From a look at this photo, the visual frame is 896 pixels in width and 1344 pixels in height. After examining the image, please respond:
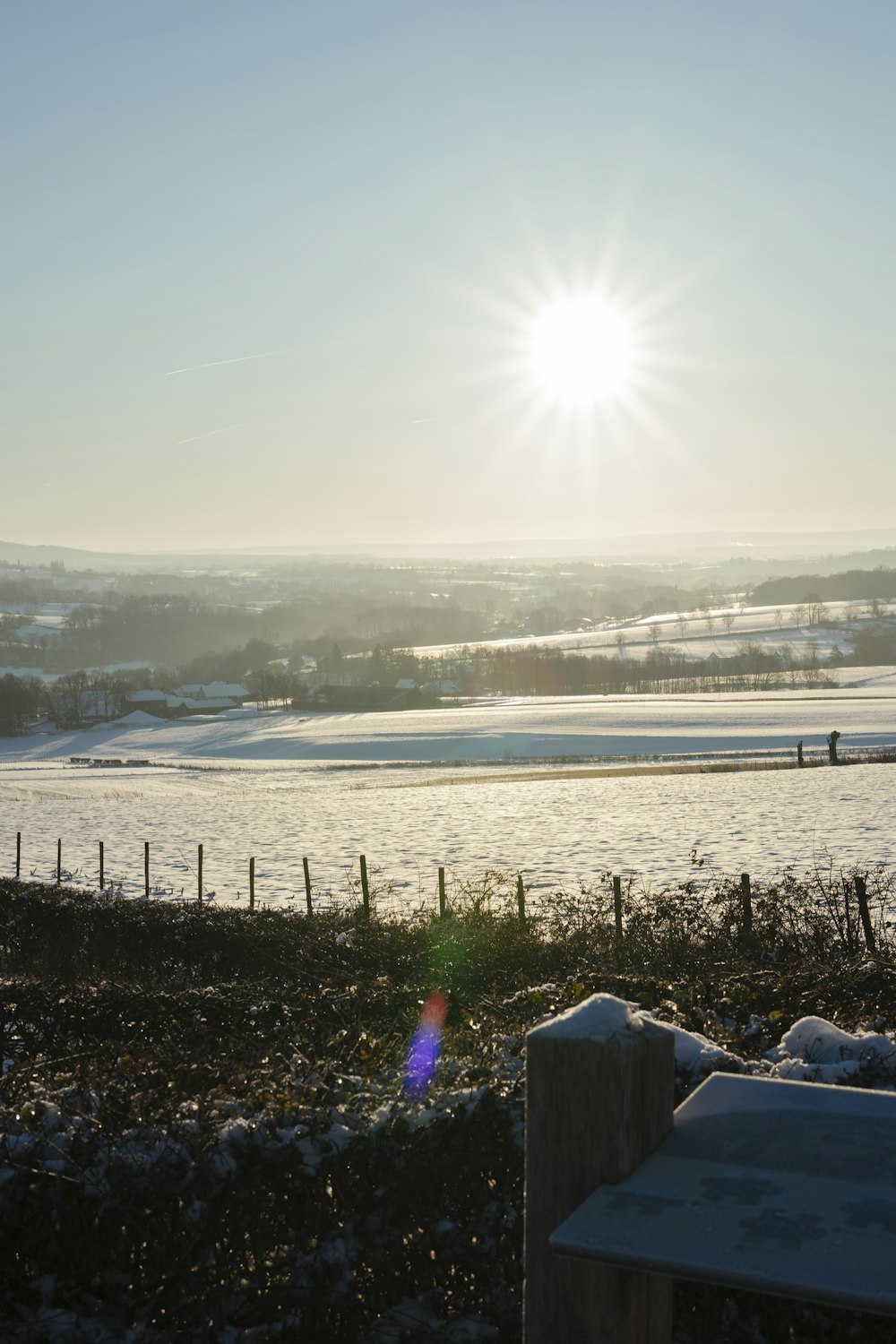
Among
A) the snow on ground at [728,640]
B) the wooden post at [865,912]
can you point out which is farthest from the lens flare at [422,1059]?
the snow on ground at [728,640]

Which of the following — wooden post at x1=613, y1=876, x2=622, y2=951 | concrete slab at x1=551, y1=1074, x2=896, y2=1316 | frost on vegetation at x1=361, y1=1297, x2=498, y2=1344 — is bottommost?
wooden post at x1=613, y1=876, x2=622, y2=951

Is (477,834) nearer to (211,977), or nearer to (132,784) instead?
(211,977)

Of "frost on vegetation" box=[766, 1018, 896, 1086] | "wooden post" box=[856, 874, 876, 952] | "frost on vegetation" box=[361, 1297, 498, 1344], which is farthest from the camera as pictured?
"wooden post" box=[856, 874, 876, 952]

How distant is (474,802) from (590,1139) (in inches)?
1481

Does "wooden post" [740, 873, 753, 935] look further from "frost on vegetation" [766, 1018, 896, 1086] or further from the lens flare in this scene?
"frost on vegetation" [766, 1018, 896, 1086]

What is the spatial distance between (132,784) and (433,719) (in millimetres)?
Answer: 34909

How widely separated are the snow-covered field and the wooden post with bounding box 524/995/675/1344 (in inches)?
686

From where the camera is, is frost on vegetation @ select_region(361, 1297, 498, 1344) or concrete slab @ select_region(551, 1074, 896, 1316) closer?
concrete slab @ select_region(551, 1074, 896, 1316)

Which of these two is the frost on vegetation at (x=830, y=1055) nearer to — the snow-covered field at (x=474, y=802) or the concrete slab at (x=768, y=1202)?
the concrete slab at (x=768, y=1202)

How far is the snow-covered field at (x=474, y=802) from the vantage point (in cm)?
2400

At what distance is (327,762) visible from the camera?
68562mm

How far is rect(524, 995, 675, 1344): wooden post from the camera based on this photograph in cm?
200

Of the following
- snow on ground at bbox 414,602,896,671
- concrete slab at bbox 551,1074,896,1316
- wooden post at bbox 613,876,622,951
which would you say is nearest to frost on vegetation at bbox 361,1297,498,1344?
concrete slab at bbox 551,1074,896,1316

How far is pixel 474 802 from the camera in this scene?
3941 centimetres
